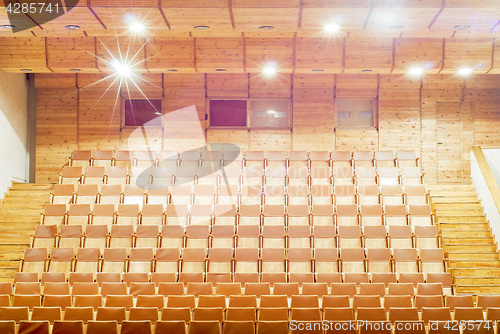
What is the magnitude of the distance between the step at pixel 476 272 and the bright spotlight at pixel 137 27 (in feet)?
7.99

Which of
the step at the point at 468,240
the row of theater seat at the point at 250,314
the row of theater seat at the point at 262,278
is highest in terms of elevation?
the step at the point at 468,240

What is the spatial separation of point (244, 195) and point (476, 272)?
1586 millimetres

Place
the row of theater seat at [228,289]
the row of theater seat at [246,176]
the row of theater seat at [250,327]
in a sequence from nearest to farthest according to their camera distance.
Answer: the row of theater seat at [250,327] < the row of theater seat at [228,289] < the row of theater seat at [246,176]

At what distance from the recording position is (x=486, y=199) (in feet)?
12.7

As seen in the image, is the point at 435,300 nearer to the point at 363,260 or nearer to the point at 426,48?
the point at 363,260

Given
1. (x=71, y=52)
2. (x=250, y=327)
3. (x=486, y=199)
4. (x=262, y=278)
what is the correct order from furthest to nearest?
(x=71, y=52), (x=486, y=199), (x=262, y=278), (x=250, y=327)

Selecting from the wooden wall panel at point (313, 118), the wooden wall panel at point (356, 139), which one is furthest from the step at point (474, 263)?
the wooden wall panel at point (313, 118)

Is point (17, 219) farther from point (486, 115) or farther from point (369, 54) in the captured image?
point (486, 115)

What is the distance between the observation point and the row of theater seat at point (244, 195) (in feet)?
Result: 12.4

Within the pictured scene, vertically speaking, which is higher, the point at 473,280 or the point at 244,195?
the point at 244,195

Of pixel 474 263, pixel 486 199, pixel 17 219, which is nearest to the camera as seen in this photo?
pixel 474 263

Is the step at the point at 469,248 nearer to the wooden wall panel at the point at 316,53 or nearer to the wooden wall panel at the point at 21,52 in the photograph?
the wooden wall panel at the point at 316,53

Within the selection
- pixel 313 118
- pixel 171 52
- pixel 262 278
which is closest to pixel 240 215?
pixel 262 278

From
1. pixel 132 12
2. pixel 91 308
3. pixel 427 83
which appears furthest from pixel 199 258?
pixel 427 83
